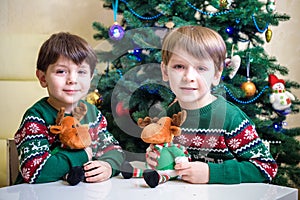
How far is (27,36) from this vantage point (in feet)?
6.75

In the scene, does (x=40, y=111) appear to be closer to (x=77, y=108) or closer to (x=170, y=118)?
(x=77, y=108)

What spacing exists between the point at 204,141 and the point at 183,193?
5.8 inches

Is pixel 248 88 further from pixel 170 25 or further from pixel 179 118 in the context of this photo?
pixel 179 118

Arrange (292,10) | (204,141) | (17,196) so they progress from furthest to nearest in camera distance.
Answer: (292,10)
(204,141)
(17,196)

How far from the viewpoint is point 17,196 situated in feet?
2.62

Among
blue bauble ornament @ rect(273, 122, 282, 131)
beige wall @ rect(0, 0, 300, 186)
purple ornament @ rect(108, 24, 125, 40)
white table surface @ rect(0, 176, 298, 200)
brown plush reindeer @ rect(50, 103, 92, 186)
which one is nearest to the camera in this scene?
white table surface @ rect(0, 176, 298, 200)

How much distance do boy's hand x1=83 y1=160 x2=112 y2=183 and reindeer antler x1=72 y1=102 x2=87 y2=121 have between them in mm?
108

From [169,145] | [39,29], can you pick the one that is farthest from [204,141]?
[39,29]

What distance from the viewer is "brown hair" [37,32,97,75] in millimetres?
945

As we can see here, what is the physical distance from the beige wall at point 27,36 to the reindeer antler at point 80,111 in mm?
1063

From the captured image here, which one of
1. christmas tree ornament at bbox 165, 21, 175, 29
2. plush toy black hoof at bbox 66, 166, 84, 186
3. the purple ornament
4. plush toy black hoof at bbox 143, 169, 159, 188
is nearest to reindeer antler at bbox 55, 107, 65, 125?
plush toy black hoof at bbox 66, 166, 84, 186

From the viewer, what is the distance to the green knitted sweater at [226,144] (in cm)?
88

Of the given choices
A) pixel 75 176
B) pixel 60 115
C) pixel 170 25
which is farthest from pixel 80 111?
pixel 170 25

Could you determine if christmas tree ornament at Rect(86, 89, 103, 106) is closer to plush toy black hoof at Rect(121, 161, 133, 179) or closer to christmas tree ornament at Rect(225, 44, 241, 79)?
plush toy black hoof at Rect(121, 161, 133, 179)
